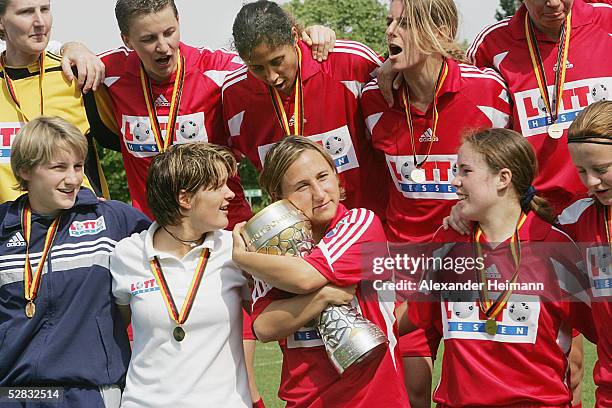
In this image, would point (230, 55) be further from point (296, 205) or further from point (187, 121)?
point (296, 205)

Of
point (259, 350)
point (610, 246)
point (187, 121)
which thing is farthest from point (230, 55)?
point (259, 350)

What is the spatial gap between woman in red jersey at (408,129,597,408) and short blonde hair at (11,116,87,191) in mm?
1891

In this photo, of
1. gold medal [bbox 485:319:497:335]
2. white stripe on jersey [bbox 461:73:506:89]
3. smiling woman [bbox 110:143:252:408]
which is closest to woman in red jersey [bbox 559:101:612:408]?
gold medal [bbox 485:319:497:335]

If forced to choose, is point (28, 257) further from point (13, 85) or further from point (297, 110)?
point (297, 110)

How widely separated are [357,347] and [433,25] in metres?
2.03

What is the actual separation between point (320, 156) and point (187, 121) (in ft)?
5.27

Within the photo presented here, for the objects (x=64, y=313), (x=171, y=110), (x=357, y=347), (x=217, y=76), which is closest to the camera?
(x=357, y=347)

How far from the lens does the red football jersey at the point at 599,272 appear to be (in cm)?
404

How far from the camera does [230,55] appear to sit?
19.9 feet

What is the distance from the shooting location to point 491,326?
4.23 meters

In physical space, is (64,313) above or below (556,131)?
below

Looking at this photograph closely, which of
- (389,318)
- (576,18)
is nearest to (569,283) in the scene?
(389,318)

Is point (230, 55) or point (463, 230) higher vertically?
point (230, 55)

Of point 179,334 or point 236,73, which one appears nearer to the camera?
point 179,334
